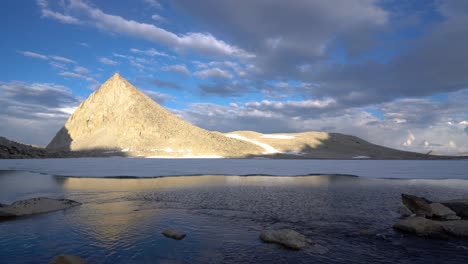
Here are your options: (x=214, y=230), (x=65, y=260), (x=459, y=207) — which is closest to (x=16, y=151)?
(x=214, y=230)

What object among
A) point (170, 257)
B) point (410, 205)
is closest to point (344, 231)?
point (410, 205)

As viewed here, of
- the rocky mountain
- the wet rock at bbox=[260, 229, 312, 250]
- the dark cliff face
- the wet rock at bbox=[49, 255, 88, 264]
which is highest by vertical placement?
the rocky mountain

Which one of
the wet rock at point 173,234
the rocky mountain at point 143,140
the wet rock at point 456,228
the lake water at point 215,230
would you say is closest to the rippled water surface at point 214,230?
the lake water at point 215,230

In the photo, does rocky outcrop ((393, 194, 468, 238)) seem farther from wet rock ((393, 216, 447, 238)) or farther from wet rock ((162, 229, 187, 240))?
wet rock ((162, 229, 187, 240))

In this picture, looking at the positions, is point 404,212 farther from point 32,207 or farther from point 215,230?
point 32,207

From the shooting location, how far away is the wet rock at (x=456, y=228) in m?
10.1

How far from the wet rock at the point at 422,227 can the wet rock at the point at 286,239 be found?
386 cm

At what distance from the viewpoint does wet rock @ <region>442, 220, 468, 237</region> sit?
1007 centimetres

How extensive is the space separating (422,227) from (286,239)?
4.94 m

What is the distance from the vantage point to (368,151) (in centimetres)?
10019

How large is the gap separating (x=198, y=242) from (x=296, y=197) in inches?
353

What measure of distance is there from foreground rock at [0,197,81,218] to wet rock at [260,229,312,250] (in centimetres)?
946

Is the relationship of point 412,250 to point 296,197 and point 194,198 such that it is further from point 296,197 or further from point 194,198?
Answer: point 194,198

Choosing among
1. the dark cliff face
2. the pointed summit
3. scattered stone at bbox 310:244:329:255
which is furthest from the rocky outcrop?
the dark cliff face
